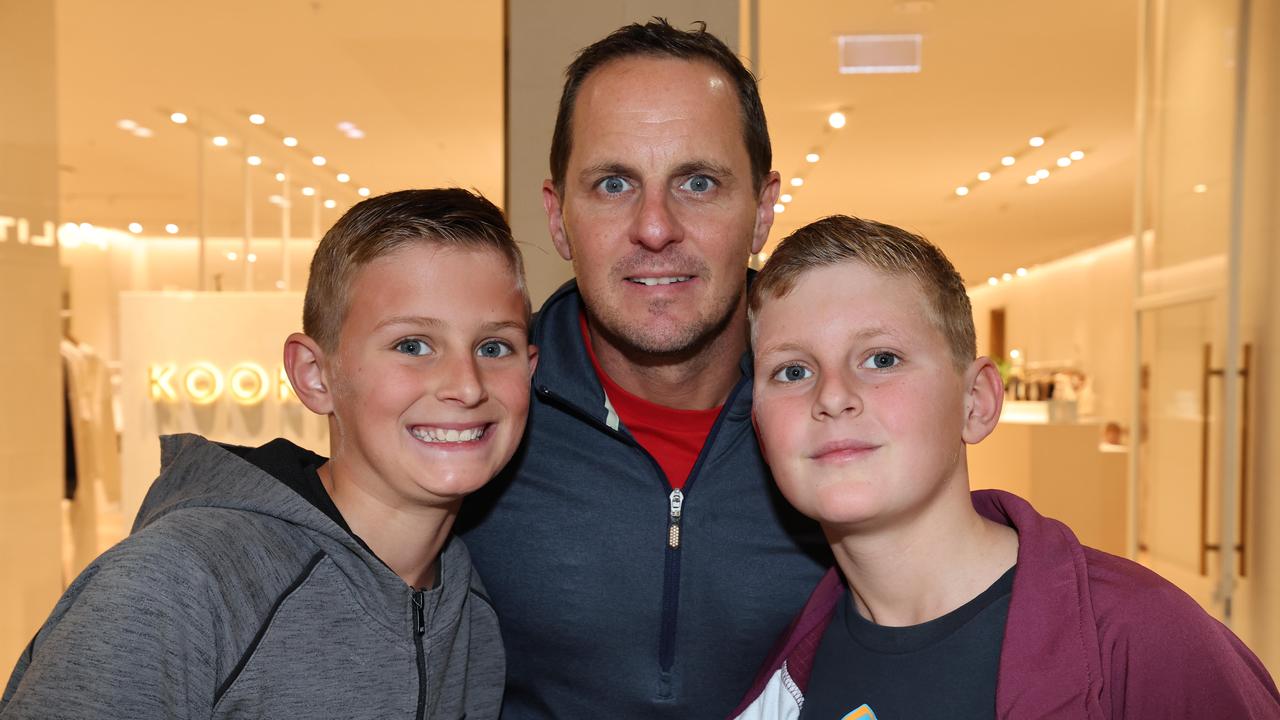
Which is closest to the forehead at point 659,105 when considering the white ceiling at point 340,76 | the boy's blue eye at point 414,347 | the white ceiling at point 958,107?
the boy's blue eye at point 414,347

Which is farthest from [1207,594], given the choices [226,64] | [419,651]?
[226,64]

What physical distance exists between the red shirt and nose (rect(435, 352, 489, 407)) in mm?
456

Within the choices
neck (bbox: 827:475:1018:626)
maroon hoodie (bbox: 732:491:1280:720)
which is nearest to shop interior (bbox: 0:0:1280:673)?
neck (bbox: 827:475:1018:626)

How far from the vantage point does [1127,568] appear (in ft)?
3.90

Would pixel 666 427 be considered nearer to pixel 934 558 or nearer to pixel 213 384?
pixel 934 558

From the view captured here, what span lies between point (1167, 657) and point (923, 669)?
0.97 feet

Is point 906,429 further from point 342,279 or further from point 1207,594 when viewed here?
point 1207,594

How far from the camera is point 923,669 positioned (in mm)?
1257

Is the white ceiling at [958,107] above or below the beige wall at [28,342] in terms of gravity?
above

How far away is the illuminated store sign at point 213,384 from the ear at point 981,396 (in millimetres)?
3297

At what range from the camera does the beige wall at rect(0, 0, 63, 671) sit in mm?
3629

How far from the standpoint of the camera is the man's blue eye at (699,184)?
183cm

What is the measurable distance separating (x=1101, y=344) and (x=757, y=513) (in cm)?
1424

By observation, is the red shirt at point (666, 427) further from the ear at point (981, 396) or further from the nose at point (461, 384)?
the ear at point (981, 396)
